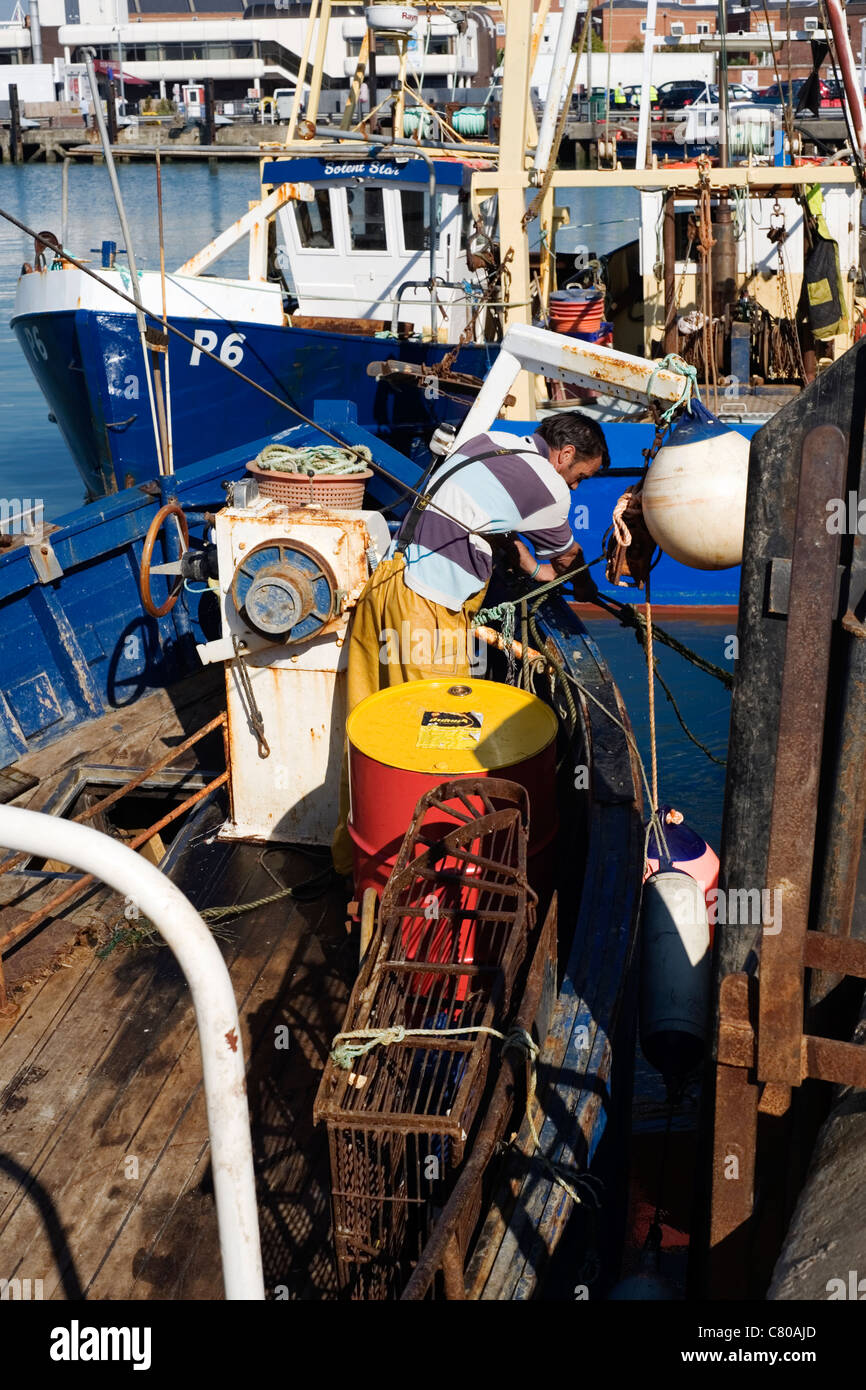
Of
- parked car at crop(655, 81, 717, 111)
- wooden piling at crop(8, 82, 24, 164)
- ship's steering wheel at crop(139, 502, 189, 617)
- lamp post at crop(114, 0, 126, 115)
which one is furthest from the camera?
lamp post at crop(114, 0, 126, 115)

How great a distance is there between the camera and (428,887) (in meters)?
4.25

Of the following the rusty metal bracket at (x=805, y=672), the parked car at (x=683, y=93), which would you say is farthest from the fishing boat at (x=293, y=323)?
the parked car at (x=683, y=93)

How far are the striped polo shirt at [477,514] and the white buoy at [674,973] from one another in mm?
1340

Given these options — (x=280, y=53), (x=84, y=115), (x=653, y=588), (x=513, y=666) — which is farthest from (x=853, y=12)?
(x=513, y=666)

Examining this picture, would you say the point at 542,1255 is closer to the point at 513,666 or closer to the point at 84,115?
the point at 513,666

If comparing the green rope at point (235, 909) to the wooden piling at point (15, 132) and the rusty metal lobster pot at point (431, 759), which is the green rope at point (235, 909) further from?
the wooden piling at point (15, 132)

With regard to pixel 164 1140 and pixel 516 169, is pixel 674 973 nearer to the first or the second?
pixel 164 1140

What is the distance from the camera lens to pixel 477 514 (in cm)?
493

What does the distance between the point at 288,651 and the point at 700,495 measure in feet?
6.36

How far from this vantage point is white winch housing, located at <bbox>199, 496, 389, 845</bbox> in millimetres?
4945

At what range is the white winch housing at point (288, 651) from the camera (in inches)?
195

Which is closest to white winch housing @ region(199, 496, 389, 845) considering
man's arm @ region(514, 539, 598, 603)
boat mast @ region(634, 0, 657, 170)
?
man's arm @ region(514, 539, 598, 603)

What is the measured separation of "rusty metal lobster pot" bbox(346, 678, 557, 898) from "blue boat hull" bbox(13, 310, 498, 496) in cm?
788

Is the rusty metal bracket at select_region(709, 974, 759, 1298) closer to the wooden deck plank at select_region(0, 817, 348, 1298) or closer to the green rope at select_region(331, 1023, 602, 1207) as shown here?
the green rope at select_region(331, 1023, 602, 1207)
